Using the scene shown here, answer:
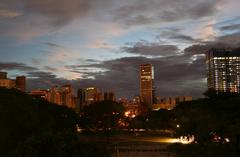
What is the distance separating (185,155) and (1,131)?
1052 centimetres

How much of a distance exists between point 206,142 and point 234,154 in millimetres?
1667

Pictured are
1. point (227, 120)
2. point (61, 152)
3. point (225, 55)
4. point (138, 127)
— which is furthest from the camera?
point (225, 55)

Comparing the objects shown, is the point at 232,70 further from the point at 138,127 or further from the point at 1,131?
the point at 1,131

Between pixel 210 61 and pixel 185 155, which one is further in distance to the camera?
pixel 210 61

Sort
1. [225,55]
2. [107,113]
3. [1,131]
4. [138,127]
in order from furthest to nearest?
[225,55] < [138,127] < [107,113] < [1,131]

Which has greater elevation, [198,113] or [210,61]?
[210,61]

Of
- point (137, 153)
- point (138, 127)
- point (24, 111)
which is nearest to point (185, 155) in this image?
point (24, 111)

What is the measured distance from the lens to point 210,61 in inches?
7815

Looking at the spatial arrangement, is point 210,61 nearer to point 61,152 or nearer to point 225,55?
point 225,55

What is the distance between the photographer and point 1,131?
23250mm

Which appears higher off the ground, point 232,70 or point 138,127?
point 232,70

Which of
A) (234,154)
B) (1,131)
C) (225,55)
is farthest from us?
(225,55)

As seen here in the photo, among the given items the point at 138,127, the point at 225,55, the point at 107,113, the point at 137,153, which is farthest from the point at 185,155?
the point at 225,55

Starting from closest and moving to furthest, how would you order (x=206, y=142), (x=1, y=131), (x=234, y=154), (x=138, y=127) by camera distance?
(x=234, y=154) < (x=206, y=142) < (x=1, y=131) < (x=138, y=127)
